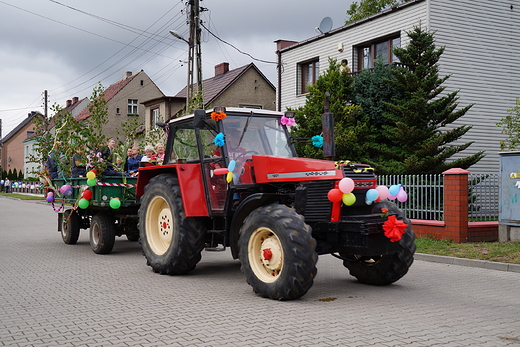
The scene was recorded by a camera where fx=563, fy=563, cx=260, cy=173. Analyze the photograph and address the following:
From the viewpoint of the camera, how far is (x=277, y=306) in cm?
641

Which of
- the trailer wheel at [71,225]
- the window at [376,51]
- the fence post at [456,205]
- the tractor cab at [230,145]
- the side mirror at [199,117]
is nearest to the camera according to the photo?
the side mirror at [199,117]

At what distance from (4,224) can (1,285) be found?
11.9m

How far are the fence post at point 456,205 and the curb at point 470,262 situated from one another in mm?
1694

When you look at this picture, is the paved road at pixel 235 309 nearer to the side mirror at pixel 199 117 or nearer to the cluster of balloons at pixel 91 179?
the cluster of balloons at pixel 91 179

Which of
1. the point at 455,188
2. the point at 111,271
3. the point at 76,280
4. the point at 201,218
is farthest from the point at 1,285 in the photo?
the point at 455,188

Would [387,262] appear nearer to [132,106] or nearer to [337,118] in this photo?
[337,118]

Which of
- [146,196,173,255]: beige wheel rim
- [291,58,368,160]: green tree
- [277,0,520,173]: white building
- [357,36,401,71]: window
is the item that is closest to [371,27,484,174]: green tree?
[291,58,368,160]: green tree

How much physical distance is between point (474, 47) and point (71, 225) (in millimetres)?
14859

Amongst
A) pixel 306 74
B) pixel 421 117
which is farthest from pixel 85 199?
pixel 306 74

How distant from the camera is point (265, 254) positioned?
6848mm

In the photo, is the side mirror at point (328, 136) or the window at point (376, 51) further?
the window at point (376, 51)

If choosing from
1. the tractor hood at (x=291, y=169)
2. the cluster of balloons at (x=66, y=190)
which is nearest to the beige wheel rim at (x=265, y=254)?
the tractor hood at (x=291, y=169)

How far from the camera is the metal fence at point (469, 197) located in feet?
42.0

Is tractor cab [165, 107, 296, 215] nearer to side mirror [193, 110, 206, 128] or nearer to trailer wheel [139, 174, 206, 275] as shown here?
side mirror [193, 110, 206, 128]
